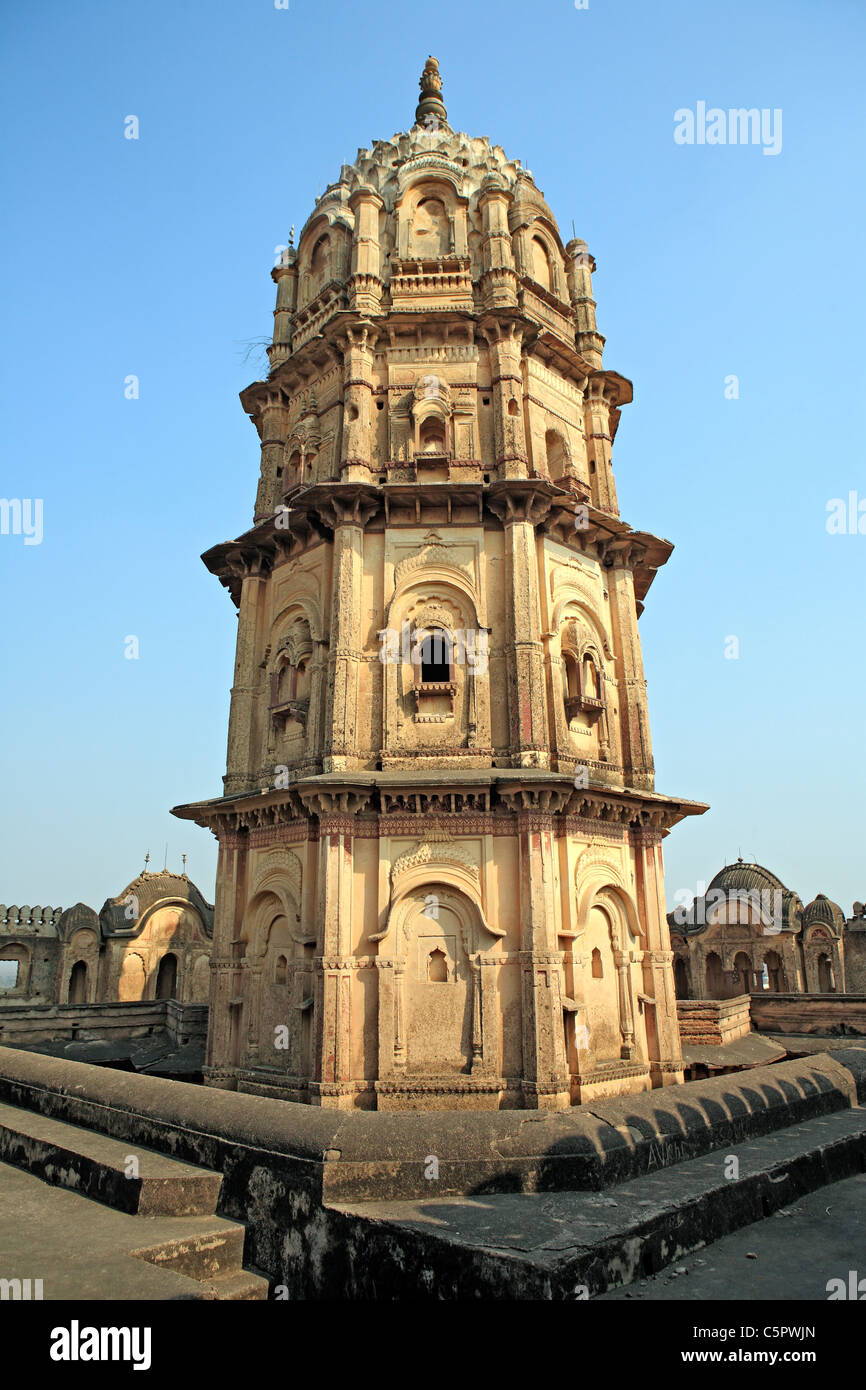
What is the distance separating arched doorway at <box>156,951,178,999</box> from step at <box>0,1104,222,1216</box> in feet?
70.7

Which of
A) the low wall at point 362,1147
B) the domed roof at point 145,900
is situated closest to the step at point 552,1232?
the low wall at point 362,1147

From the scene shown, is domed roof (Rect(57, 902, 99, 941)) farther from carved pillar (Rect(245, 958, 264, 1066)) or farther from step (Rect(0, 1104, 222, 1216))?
step (Rect(0, 1104, 222, 1216))

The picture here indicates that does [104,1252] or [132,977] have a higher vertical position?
[132,977]

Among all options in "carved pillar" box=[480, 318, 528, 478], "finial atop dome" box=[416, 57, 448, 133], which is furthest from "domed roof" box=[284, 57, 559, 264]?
"carved pillar" box=[480, 318, 528, 478]

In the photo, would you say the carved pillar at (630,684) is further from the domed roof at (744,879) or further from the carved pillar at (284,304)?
the domed roof at (744,879)

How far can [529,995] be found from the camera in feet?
43.9

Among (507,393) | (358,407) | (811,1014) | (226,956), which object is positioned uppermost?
(507,393)

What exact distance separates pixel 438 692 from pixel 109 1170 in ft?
29.4

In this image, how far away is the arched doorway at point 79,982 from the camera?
104 feet

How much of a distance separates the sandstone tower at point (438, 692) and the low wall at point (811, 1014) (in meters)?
9.46

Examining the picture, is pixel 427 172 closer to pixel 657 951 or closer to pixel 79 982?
pixel 657 951

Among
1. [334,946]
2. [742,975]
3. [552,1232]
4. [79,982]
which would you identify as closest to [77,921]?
[79,982]

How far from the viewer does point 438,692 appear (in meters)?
15.3
